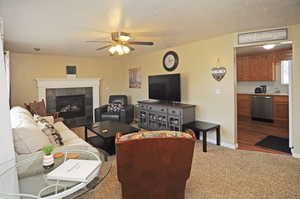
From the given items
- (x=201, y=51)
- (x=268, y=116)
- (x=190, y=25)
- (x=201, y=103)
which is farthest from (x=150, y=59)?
(x=268, y=116)

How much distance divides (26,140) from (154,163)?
1412 mm

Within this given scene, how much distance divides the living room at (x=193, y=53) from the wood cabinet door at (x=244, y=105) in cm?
296

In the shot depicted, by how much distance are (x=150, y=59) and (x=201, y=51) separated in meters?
1.87

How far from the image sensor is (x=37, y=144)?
2.00 m

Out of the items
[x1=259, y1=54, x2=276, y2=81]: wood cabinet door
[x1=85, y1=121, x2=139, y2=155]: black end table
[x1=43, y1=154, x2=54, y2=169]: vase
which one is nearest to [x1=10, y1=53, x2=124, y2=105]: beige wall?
[x1=85, y1=121, x2=139, y2=155]: black end table

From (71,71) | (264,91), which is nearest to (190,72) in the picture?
(264,91)

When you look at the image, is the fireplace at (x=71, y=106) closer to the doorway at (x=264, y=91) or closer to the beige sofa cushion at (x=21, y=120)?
the beige sofa cushion at (x=21, y=120)

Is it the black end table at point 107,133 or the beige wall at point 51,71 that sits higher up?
the beige wall at point 51,71

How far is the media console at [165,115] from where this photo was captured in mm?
4031

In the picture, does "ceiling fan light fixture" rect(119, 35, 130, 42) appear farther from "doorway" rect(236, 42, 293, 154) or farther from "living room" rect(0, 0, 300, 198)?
"doorway" rect(236, 42, 293, 154)

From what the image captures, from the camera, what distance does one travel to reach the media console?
13.2ft

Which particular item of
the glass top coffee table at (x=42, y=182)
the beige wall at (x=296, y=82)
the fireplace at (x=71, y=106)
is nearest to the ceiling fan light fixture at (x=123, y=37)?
the glass top coffee table at (x=42, y=182)

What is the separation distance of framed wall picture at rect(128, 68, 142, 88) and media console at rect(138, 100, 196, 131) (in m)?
1.15

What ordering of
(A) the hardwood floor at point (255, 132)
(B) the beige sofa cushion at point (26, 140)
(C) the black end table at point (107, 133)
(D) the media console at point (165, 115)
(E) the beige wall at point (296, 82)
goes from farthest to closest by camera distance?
(D) the media console at point (165, 115), (A) the hardwood floor at point (255, 132), (C) the black end table at point (107, 133), (E) the beige wall at point (296, 82), (B) the beige sofa cushion at point (26, 140)
